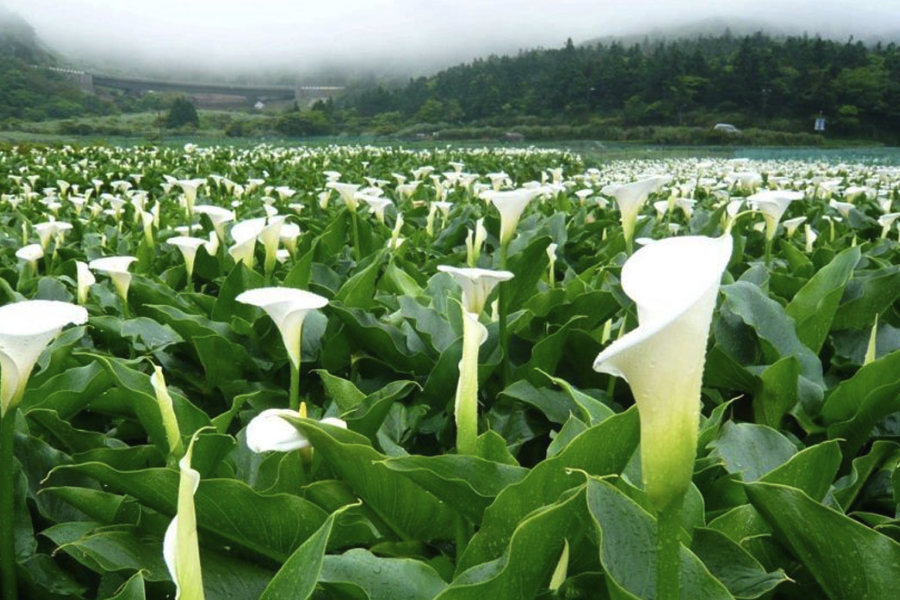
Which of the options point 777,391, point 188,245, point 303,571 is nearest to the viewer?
point 303,571

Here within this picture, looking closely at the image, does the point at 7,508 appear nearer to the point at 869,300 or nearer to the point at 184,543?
the point at 184,543

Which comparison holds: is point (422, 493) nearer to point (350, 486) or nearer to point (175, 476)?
point (350, 486)

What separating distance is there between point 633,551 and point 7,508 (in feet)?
2.42

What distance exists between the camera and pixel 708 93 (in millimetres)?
50219

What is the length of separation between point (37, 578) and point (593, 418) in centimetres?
77

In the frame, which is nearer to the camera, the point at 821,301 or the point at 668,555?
the point at 668,555

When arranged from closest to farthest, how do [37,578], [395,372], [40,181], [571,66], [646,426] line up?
[646,426]
[37,578]
[395,372]
[40,181]
[571,66]

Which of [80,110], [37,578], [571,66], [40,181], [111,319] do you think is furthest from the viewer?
[571,66]

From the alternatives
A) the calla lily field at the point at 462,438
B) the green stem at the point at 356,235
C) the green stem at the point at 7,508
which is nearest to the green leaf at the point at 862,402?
the calla lily field at the point at 462,438

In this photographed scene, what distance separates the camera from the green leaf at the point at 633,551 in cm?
74

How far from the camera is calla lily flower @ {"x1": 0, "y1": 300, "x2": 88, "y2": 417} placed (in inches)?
33.4

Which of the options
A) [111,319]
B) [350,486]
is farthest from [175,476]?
[111,319]

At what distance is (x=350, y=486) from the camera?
101 centimetres

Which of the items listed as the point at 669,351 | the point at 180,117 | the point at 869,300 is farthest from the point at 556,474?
the point at 180,117
